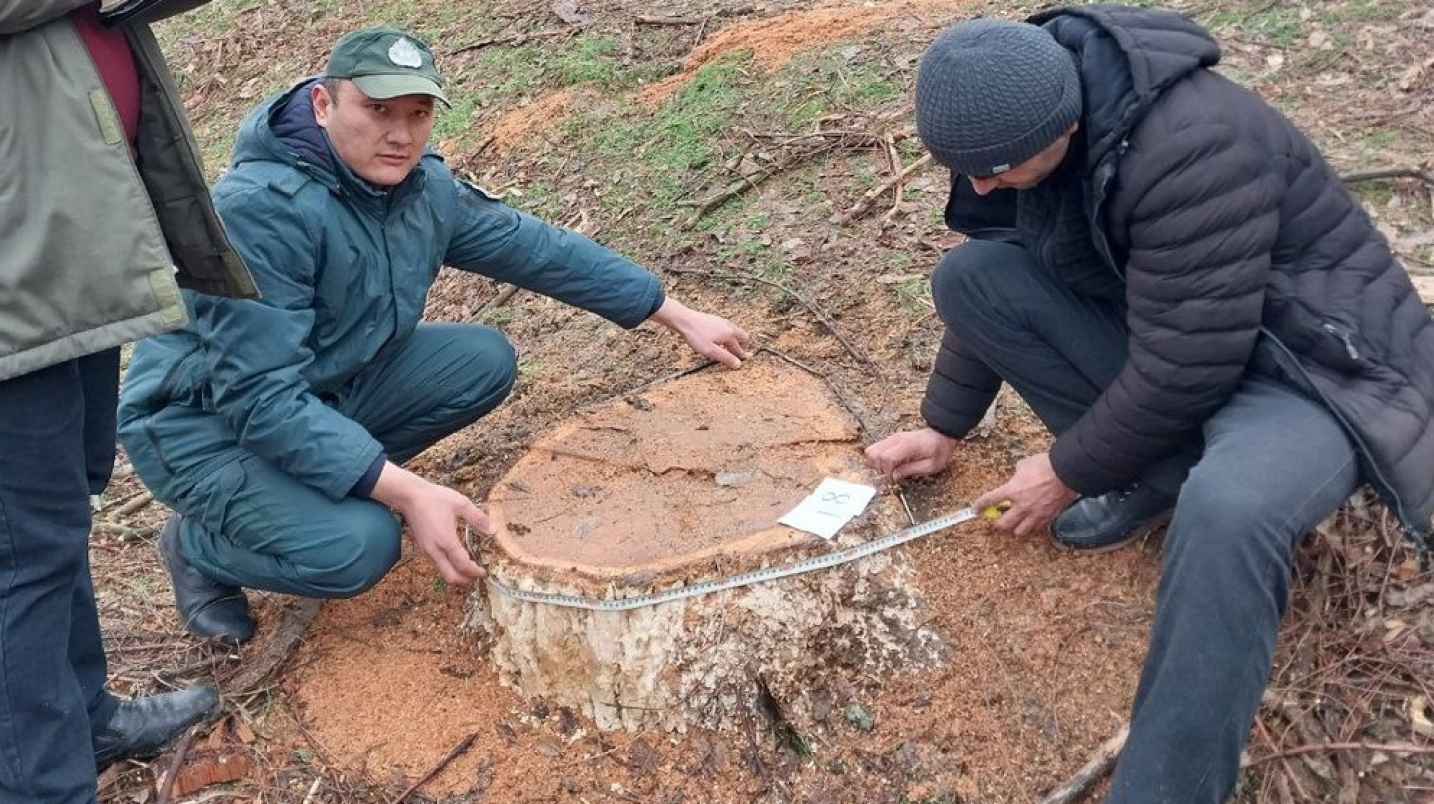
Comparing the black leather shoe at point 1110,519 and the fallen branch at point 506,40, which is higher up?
the black leather shoe at point 1110,519

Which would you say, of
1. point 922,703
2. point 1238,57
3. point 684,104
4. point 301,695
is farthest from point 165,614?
point 1238,57

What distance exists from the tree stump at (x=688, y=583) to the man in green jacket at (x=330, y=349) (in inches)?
8.8

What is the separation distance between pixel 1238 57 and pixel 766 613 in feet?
10.9

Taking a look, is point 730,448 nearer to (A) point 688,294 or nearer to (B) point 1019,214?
(B) point 1019,214

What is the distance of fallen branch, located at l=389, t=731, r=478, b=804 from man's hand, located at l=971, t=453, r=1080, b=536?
1350 mm

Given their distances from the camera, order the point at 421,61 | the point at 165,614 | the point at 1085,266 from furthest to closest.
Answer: the point at 165,614 → the point at 421,61 → the point at 1085,266

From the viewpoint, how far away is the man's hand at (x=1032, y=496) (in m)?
2.50

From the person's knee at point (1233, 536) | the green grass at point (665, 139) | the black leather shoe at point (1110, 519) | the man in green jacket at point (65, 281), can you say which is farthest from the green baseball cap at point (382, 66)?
the green grass at point (665, 139)

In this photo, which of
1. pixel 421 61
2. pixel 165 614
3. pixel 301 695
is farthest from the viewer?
pixel 165 614

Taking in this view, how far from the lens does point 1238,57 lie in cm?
455

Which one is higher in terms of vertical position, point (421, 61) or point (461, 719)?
point (421, 61)

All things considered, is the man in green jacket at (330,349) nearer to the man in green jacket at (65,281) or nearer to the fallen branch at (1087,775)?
the man in green jacket at (65,281)

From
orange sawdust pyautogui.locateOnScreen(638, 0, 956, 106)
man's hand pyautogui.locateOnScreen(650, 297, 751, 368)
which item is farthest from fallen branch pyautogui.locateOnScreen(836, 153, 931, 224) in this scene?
orange sawdust pyautogui.locateOnScreen(638, 0, 956, 106)

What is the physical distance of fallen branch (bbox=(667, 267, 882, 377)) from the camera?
3.46 meters
